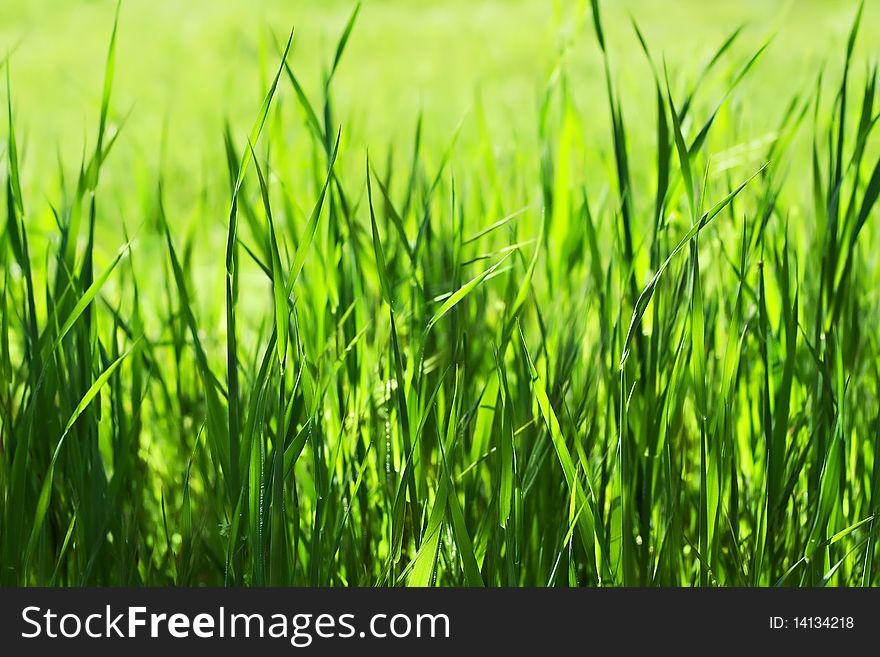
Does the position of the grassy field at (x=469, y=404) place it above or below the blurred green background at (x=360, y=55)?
below

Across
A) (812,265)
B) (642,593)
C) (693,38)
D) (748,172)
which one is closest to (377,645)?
(642,593)

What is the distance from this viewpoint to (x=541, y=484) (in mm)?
673

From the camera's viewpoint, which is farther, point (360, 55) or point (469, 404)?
point (360, 55)

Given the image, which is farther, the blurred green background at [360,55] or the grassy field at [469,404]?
the blurred green background at [360,55]

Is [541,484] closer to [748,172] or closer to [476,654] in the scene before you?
[476,654]

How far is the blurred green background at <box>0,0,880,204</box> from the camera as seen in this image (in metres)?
3.23

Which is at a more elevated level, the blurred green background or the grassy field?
the blurred green background

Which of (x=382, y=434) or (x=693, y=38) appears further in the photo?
(x=693, y=38)

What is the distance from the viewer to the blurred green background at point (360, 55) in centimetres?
323

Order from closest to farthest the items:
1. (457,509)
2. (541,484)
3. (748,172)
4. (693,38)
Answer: (457,509), (541,484), (748,172), (693,38)

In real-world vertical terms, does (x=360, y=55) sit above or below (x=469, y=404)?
above

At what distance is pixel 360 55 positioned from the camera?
4.22m

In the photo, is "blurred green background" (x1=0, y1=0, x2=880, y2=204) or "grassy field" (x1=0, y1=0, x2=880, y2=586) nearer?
"grassy field" (x1=0, y1=0, x2=880, y2=586)

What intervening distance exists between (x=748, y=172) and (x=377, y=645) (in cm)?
67
